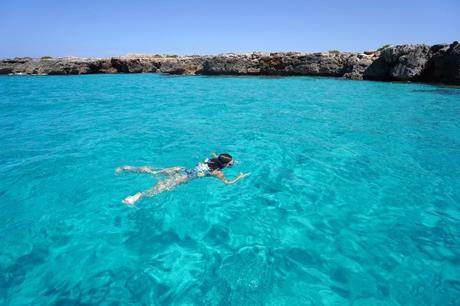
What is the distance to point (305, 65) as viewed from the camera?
33562 mm

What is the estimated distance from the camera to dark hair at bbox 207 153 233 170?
677 centimetres

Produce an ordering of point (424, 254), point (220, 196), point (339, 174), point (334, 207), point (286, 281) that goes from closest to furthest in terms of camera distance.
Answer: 1. point (286, 281)
2. point (424, 254)
3. point (334, 207)
4. point (220, 196)
5. point (339, 174)

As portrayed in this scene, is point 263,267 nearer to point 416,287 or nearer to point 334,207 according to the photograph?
point 416,287

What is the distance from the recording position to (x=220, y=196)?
6340 mm

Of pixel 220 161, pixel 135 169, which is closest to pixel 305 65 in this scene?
pixel 220 161

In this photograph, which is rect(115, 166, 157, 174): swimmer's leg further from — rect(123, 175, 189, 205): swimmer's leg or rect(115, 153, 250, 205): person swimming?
rect(123, 175, 189, 205): swimmer's leg

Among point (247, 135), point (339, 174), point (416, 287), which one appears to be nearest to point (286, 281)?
point (416, 287)

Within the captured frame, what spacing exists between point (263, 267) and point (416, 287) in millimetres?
1950

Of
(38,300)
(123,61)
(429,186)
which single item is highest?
(123,61)

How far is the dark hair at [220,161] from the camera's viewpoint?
677cm

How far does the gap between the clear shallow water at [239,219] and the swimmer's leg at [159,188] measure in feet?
0.53

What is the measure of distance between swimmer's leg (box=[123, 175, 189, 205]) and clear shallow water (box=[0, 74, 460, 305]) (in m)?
0.16

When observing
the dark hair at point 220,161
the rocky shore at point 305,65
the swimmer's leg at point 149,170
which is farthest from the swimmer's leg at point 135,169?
the rocky shore at point 305,65

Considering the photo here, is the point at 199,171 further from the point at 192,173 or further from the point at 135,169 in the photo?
the point at 135,169
